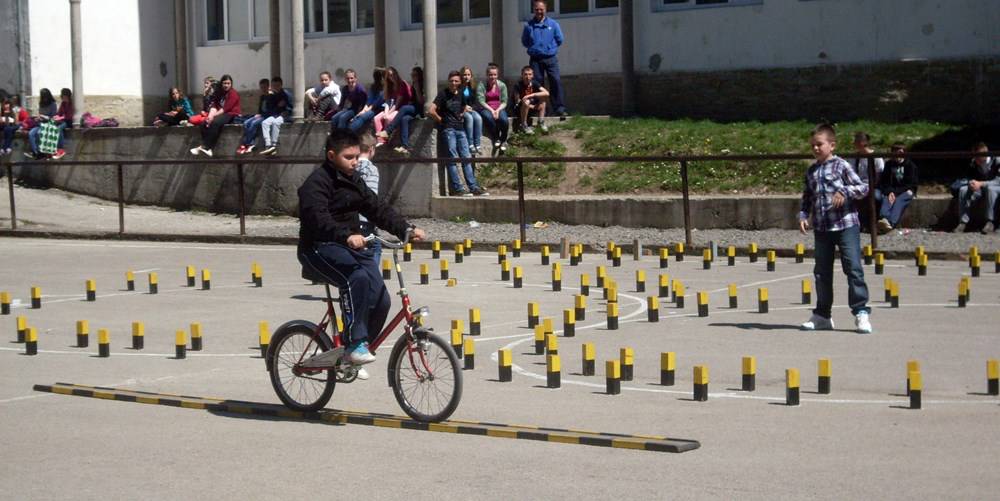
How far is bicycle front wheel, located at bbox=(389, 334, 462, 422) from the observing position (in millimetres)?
9336

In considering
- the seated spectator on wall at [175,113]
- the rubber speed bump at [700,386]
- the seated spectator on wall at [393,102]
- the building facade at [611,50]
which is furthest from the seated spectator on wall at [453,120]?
the rubber speed bump at [700,386]

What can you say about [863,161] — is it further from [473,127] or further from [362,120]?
[362,120]

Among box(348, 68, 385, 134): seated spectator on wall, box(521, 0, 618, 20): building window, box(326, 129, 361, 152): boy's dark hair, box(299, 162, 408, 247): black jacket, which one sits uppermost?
box(521, 0, 618, 20): building window

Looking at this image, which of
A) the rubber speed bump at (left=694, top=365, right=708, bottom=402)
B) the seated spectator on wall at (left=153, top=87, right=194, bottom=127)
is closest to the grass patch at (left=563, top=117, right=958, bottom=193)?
the seated spectator on wall at (left=153, top=87, right=194, bottom=127)

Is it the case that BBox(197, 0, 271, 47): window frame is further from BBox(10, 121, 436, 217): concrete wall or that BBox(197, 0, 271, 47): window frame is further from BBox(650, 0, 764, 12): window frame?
BBox(650, 0, 764, 12): window frame

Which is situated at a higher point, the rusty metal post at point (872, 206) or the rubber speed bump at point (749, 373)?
the rusty metal post at point (872, 206)

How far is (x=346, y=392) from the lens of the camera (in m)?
11.0

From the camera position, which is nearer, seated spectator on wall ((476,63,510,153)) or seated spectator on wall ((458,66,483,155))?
seated spectator on wall ((458,66,483,155))

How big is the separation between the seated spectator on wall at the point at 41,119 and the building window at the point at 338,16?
646 centimetres

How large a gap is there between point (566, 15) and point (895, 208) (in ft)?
38.4

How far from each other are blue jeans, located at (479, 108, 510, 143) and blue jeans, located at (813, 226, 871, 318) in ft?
45.2

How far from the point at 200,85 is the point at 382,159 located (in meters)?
13.9

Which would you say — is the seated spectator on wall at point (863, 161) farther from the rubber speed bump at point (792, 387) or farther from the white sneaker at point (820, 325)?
the rubber speed bump at point (792, 387)

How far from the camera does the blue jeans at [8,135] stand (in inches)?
1276
